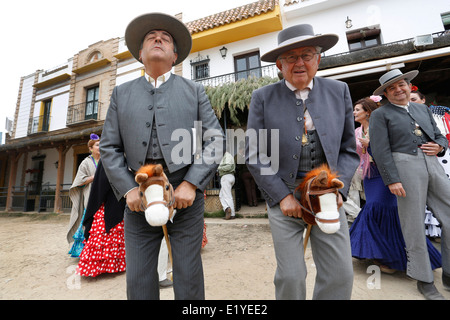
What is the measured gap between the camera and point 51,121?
1512cm

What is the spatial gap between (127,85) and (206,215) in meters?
6.23

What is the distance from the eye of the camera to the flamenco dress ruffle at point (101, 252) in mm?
3049

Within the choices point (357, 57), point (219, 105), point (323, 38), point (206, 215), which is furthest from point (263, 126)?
point (219, 105)

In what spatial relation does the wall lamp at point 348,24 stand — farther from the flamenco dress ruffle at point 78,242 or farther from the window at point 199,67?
the flamenco dress ruffle at point 78,242

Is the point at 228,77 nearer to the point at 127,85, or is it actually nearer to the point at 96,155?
the point at 96,155

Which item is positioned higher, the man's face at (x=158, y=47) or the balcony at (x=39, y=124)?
the balcony at (x=39, y=124)

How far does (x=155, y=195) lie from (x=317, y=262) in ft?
3.74

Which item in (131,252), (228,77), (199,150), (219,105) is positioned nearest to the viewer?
(131,252)

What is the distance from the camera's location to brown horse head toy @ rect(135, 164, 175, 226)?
1.15 metres

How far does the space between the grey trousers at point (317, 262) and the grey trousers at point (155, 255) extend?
1.81 ft

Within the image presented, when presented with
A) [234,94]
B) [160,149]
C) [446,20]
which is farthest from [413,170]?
[446,20]

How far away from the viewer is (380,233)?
2803 mm

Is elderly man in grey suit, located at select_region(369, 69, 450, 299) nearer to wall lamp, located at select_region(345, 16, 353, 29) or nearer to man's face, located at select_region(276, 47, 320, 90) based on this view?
man's face, located at select_region(276, 47, 320, 90)

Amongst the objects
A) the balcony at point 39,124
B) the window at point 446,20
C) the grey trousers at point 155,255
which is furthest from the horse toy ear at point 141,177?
the balcony at point 39,124
